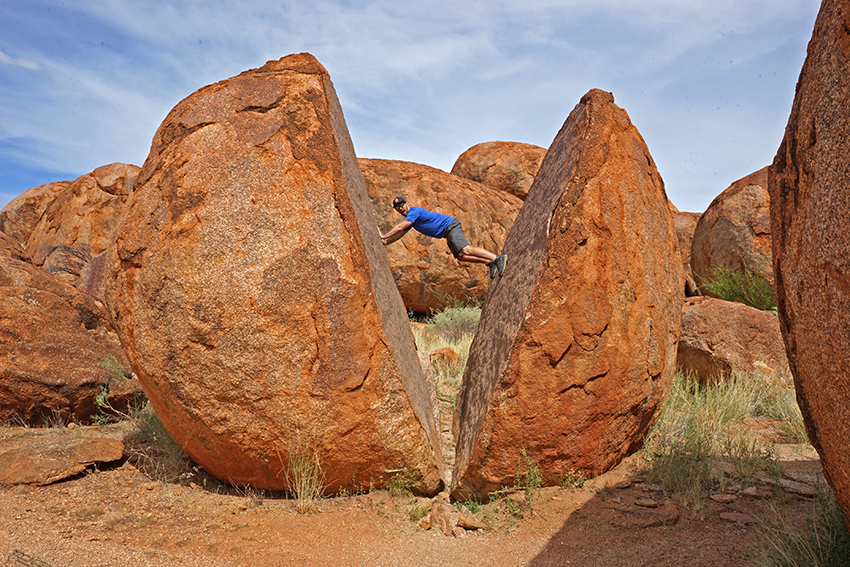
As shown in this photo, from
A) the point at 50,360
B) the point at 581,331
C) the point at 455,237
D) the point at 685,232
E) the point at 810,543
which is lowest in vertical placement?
the point at 810,543

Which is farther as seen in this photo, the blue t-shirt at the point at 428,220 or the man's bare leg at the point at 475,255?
the blue t-shirt at the point at 428,220

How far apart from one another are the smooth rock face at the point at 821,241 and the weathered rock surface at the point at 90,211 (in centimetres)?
1195

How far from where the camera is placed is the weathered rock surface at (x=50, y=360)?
15.6 feet

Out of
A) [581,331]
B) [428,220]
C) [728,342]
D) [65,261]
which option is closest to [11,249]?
[65,261]

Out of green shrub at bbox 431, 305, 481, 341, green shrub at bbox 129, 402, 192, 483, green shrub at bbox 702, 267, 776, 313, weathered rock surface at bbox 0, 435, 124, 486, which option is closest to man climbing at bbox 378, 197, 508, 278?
green shrub at bbox 431, 305, 481, 341

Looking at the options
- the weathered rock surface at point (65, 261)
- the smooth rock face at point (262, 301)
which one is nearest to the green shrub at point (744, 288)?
the smooth rock face at point (262, 301)

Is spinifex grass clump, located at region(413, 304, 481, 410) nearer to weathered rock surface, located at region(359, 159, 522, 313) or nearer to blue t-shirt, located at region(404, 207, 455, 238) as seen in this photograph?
weathered rock surface, located at region(359, 159, 522, 313)

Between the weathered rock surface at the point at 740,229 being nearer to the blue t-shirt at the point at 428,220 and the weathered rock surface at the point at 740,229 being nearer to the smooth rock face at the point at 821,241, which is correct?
the blue t-shirt at the point at 428,220

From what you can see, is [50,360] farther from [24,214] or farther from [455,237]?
[24,214]

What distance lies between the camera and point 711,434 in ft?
13.4

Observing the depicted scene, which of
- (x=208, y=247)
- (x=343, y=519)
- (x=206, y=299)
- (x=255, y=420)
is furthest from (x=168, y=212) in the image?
(x=343, y=519)

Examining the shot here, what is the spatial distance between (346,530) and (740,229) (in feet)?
26.2

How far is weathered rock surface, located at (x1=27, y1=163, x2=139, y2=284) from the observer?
11867mm

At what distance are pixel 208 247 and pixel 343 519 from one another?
1.65 metres
